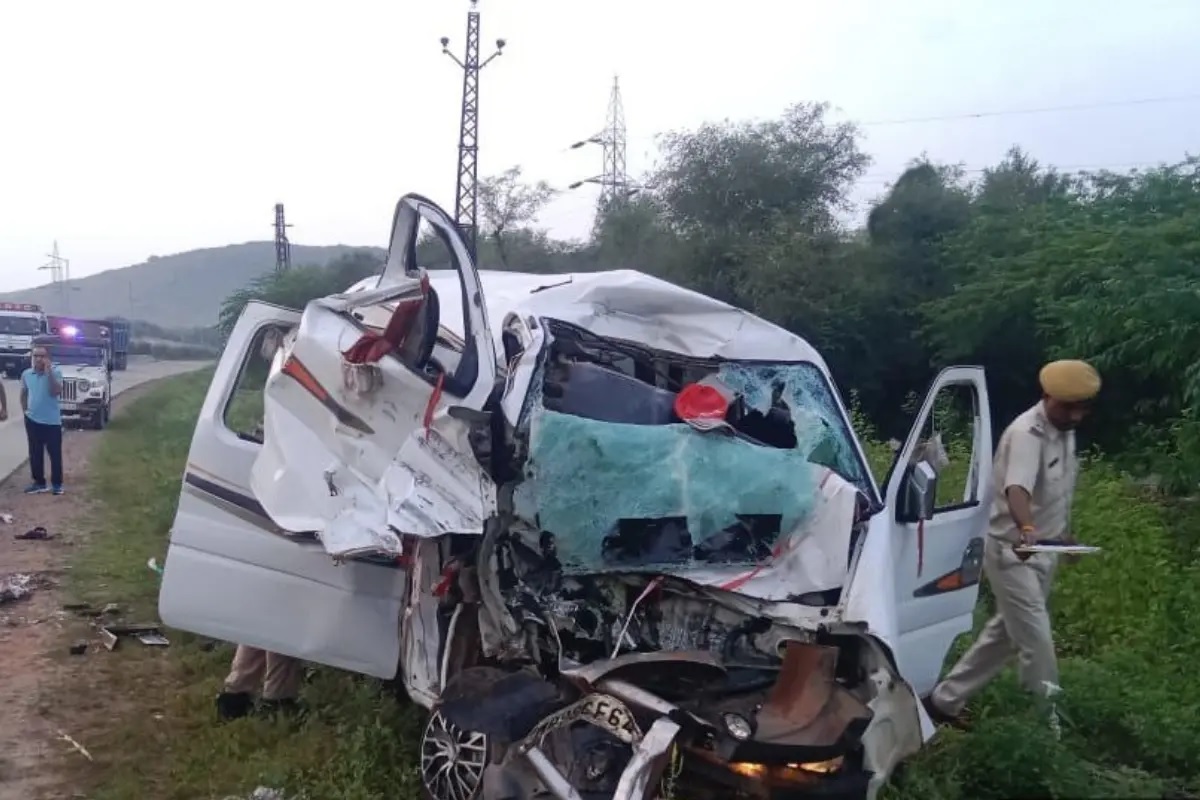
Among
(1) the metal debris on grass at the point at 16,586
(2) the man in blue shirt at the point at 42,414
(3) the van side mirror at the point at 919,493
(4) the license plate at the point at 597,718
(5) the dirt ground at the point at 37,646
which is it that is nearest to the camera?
(4) the license plate at the point at 597,718

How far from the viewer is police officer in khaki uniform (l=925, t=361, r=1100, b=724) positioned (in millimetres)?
5105

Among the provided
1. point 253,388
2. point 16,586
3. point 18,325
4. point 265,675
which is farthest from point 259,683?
point 18,325

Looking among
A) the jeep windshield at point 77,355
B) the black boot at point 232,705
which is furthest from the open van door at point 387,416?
the jeep windshield at point 77,355

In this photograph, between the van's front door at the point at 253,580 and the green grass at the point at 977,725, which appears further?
the van's front door at the point at 253,580

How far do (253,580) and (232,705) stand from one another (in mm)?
1045

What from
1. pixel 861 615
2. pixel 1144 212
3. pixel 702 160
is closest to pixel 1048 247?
pixel 1144 212

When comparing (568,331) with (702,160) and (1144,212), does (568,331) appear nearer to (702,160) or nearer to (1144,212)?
(1144,212)

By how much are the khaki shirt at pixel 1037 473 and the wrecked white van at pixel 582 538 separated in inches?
5.9

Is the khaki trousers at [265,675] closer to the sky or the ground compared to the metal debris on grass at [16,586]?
closer to the sky

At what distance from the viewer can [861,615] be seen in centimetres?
382

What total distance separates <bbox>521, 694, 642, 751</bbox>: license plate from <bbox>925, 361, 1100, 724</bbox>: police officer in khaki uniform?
81.7 inches

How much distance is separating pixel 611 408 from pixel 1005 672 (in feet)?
8.67

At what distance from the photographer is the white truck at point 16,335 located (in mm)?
30828

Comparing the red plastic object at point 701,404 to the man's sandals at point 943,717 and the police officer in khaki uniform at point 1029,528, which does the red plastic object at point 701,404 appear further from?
the man's sandals at point 943,717
